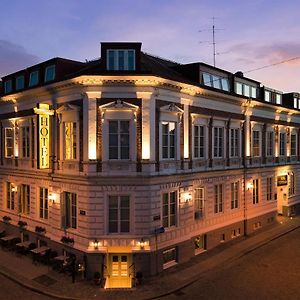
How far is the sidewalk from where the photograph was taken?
18.2 metres

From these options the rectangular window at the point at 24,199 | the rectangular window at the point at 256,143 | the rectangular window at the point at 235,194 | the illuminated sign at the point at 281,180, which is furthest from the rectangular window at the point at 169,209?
the illuminated sign at the point at 281,180

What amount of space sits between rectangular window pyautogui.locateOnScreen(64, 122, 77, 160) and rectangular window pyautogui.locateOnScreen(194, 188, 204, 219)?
367 inches

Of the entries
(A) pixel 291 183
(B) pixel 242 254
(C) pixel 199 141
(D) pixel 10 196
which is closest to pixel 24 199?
(D) pixel 10 196

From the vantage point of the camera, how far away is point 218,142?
27266 millimetres

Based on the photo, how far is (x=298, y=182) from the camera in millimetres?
39844

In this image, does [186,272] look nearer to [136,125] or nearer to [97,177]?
[97,177]

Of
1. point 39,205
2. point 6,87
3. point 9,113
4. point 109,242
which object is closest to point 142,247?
point 109,242

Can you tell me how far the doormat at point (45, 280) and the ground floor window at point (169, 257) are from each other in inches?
263

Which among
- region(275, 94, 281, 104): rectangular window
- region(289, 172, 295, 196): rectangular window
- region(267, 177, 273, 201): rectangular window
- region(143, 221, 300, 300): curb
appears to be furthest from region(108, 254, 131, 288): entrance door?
region(275, 94, 281, 104): rectangular window

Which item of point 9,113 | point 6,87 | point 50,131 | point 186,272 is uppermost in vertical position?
point 6,87

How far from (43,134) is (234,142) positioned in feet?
50.8

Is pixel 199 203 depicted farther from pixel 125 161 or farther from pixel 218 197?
pixel 125 161

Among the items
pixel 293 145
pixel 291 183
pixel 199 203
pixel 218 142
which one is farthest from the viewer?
pixel 293 145

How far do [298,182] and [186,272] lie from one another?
79.2ft
